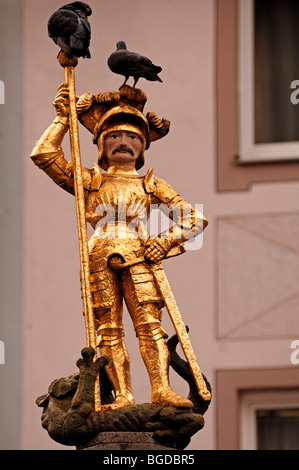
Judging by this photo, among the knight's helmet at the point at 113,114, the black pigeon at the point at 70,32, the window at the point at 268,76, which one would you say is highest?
the window at the point at 268,76

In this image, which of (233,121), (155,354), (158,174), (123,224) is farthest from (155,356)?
(233,121)

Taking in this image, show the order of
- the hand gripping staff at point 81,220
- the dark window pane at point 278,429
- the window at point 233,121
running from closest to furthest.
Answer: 1. the hand gripping staff at point 81,220
2. the dark window pane at point 278,429
3. the window at point 233,121

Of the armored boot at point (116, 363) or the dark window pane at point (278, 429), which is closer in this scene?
the armored boot at point (116, 363)

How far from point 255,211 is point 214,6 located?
1528mm

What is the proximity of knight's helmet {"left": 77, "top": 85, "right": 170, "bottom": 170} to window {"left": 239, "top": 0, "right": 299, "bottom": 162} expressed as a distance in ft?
14.5

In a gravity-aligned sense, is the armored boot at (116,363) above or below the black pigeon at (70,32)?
below

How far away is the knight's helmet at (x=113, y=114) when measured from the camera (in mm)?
7273

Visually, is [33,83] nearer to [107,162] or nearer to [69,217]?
[69,217]

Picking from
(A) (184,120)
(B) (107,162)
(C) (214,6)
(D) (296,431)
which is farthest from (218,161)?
(B) (107,162)

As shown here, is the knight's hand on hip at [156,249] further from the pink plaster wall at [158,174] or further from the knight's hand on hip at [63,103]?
the pink plaster wall at [158,174]

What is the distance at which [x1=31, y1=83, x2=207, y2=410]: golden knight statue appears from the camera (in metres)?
7.04

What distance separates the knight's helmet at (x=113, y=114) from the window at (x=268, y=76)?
4404mm

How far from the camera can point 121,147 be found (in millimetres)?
7258

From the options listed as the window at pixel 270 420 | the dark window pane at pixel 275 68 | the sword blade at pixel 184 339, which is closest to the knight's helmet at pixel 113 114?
the sword blade at pixel 184 339
